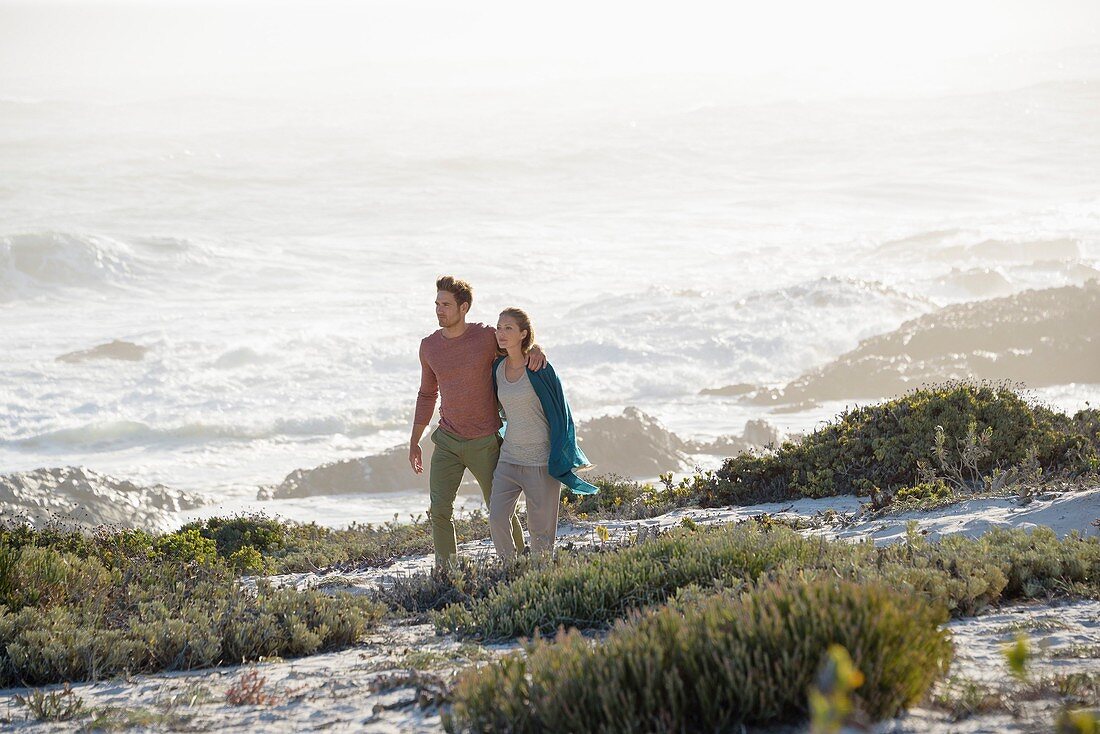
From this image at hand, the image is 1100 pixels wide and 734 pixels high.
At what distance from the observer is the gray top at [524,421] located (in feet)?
20.7

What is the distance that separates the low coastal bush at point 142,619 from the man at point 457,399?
0.95 metres

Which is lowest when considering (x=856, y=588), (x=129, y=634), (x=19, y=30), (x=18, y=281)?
(x=129, y=634)

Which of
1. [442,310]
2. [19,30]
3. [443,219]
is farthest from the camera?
[19,30]

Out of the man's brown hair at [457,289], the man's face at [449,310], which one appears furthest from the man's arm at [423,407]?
the man's brown hair at [457,289]

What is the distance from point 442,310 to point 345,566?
288 cm

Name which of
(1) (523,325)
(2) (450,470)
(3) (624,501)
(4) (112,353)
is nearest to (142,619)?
(2) (450,470)

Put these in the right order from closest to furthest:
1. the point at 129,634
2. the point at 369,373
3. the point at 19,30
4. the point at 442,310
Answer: the point at 129,634 < the point at 442,310 < the point at 369,373 < the point at 19,30

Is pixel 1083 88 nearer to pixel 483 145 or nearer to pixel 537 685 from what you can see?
pixel 483 145

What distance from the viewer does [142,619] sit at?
532cm

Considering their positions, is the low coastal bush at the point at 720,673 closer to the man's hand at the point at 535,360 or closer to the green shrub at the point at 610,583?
the green shrub at the point at 610,583

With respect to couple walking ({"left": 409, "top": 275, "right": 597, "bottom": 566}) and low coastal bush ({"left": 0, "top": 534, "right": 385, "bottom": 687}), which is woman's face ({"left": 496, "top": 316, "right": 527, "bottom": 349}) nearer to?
couple walking ({"left": 409, "top": 275, "right": 597, "bottom": 566})

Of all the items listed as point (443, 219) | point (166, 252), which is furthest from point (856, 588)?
point (443, 219)

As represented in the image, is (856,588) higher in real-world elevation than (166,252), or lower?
lower

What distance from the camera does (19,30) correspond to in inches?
4488
